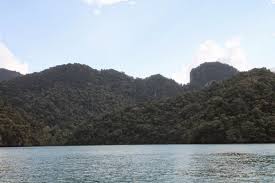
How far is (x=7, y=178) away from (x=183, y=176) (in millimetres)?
25546

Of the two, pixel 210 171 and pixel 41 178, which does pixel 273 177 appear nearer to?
pixel 210 171

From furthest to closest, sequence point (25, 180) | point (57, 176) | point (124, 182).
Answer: point (57, 176), point (25, 180), point (124, 182)

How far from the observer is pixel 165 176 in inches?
2638

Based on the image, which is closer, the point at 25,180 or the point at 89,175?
the point at 25,180

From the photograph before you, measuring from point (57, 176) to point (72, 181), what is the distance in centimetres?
807

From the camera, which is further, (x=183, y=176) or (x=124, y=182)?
(x=183, y=176)

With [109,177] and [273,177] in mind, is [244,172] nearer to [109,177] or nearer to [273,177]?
[273,177]

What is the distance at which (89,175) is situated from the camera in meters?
70.8

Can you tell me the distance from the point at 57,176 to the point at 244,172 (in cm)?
2831

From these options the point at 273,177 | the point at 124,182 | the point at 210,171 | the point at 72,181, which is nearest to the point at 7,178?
the point at 72,181

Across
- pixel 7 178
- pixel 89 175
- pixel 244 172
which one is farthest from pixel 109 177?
pixel 244 172

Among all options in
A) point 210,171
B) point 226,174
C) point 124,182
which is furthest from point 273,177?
point 124,182

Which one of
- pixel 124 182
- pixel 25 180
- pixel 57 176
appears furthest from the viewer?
pixel 57 176

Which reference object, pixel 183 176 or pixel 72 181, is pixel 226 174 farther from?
pixel 72 181
